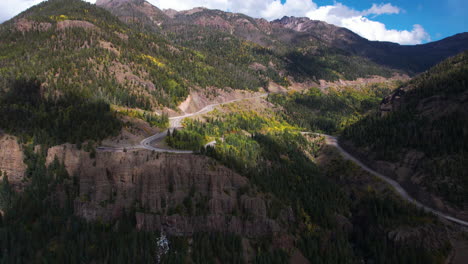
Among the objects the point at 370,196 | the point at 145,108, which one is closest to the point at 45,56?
the point at 145,108

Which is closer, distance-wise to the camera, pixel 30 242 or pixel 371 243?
pixel 30 242

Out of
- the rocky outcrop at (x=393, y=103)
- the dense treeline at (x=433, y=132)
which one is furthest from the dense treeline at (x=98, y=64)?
the rocky outcrop at (x=393, y=103)

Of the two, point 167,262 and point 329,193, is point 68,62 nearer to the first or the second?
point 167,262

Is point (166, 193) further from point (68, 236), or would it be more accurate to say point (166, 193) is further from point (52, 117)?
point (52, 117)

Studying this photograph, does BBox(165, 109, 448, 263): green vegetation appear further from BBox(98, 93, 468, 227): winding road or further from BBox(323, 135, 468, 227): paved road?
BBox(323, 135, 468, 227): paved road

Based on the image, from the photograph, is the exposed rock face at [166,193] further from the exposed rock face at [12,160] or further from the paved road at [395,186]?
the paved road at [395,186]

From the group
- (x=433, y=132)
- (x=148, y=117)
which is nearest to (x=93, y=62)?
(x=148, y=117)
